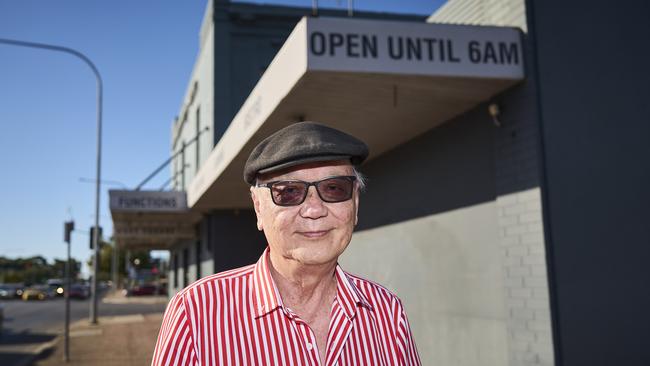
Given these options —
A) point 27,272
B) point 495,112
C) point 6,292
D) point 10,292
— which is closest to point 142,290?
point 10,292

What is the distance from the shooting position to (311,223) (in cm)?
208

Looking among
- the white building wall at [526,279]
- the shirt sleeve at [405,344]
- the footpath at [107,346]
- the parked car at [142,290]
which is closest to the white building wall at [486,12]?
the white building wall at [526,279]

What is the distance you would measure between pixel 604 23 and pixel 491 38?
1.39m

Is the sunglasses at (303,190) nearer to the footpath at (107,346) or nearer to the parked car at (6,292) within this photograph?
the footpath at (107,346)

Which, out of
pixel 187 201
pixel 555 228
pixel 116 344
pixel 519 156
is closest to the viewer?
pixel 555 228

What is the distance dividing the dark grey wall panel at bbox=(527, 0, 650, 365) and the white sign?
0.44m

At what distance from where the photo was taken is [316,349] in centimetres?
204

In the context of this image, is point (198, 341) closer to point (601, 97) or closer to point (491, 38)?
point (491, 38)

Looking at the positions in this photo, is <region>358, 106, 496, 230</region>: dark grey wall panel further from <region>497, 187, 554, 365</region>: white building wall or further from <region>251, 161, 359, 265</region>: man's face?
<region>251, 161, 359, 265</region>: man's face

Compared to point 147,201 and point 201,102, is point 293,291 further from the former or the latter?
point 201,102

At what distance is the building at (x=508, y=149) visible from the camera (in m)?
5.52

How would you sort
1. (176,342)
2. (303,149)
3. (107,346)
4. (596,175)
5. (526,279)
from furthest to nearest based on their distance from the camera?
(107,346)
(596,175)
(526,279)
(303,149)
(176,342)

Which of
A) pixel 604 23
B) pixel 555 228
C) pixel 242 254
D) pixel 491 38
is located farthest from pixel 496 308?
pixel 242 254

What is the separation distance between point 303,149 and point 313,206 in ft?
0.72
